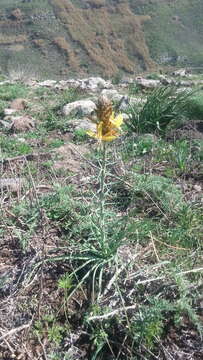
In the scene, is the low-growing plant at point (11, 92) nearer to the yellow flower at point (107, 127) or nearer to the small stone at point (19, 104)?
the small stone at point (19, 104)

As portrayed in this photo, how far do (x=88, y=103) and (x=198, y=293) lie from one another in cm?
485

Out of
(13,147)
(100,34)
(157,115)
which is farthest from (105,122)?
(100,34)

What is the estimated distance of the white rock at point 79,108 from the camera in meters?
6.27

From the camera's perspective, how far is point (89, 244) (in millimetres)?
2256

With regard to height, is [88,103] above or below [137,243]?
below

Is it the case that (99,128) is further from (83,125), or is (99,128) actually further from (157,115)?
(83,125)

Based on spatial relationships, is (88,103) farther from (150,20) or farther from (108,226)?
(150,20)

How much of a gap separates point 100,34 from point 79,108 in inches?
2897

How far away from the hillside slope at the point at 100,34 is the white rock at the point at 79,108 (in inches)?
2005

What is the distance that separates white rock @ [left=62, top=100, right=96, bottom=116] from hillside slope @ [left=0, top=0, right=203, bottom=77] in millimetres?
50928

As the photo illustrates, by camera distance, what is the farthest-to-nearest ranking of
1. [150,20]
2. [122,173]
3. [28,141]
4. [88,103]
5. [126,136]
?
[150,20] < [88,103] < [28,141] < [126,136] < [122,173]

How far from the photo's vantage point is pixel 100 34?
75438 mm

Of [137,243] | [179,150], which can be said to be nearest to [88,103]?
[179,150]

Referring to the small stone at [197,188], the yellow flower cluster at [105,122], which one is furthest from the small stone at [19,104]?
the yellow flower cluster at [105,122]
